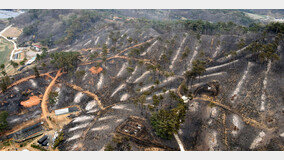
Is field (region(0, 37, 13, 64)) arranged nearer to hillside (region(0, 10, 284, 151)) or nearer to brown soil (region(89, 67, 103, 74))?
hillside (region(0, 10, 284, 151))

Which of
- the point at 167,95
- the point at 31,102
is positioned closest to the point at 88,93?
the point at 31,102

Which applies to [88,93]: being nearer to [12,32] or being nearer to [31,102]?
[31,102]

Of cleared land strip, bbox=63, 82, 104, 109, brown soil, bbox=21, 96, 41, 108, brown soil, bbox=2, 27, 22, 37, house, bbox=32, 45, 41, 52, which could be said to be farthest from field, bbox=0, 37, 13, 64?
cleared land strip, bbox=63, 82, 104, 109

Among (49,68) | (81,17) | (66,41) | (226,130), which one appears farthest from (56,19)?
(226,130)

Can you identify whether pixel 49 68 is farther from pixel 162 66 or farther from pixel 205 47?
pixel 205 47

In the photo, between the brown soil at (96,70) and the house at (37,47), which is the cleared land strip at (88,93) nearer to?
the brown soil at (96,70)

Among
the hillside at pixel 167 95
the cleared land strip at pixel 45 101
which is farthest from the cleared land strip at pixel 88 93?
the cleared land strip at pixel 45 101
